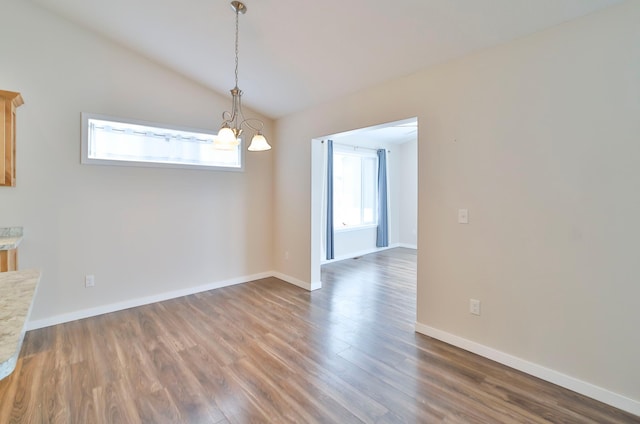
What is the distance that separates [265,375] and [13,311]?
66.9 inches

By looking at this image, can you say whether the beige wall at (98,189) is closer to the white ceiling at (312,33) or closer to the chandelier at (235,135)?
the white ceiling at (312,33)

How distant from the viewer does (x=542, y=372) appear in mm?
2191

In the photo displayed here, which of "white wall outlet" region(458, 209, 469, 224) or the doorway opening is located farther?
the doorway opening

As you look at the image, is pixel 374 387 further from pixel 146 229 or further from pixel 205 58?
pixel 205 58

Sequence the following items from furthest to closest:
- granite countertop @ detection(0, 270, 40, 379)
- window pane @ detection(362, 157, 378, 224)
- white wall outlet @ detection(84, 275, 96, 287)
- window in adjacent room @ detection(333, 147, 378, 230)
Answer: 1. window pane @ detection(362, 157, 378, 224)
2. window in adjacent room @ detection(333, 147, 378, 230)
3. white wall outlet @ detection(84, 275, 96, 287)
4. granite countertop @ detection(0, 270, 40, 379)

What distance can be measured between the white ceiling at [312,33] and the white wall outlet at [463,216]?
52.5 inches

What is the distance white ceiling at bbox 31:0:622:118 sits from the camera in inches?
84.1

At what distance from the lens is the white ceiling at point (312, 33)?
214 centimetres

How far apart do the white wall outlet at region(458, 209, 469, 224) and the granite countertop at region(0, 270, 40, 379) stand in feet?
8.94

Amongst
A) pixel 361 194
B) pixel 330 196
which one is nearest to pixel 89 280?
pixel 330 196

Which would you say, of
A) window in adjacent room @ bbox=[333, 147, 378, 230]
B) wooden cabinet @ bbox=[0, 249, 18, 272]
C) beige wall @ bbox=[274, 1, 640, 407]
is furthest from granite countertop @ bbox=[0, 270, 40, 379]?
window in adjacent room @ bbox=[333, 147, 378, 230]

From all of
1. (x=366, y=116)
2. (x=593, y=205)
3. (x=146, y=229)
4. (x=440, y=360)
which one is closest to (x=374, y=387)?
(x=440, y=360)

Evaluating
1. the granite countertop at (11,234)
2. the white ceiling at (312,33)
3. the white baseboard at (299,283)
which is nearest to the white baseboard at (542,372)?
the white baseboard at (299,283)

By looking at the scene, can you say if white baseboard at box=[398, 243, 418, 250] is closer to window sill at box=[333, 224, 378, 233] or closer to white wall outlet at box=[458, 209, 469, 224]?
window sill at box=[333, 224, 378, 233]
